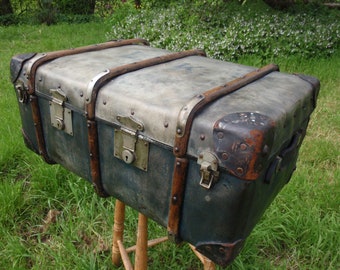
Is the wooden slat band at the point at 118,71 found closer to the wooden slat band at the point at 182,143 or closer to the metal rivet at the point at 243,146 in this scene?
the wooden slat band at the point at 182,143

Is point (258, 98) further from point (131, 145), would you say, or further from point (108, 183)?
point (108, 183)

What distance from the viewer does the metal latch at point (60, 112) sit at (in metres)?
1.42

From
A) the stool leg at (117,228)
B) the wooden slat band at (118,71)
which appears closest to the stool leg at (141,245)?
the stool leg at (117,228)

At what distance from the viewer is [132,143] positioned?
123cm

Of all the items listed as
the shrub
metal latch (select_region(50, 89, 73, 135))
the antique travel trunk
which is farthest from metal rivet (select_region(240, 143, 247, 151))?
the shrub

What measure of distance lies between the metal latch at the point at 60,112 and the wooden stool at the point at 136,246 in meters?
0.53

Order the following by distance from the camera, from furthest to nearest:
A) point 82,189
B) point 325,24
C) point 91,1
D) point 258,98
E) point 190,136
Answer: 1. point 91,1
2. point 325,24
3. point 82,189
4. point 258,98
5. point 190,136

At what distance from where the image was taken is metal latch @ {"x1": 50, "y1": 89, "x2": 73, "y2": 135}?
142cm

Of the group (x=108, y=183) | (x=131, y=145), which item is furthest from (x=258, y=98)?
(x=108, y=183)

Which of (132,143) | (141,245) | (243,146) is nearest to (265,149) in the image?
(243,146)

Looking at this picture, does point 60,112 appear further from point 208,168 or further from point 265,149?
point 265,149

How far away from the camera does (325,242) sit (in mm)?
2139

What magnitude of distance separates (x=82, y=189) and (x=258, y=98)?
1757mm

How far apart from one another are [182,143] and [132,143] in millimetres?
225
